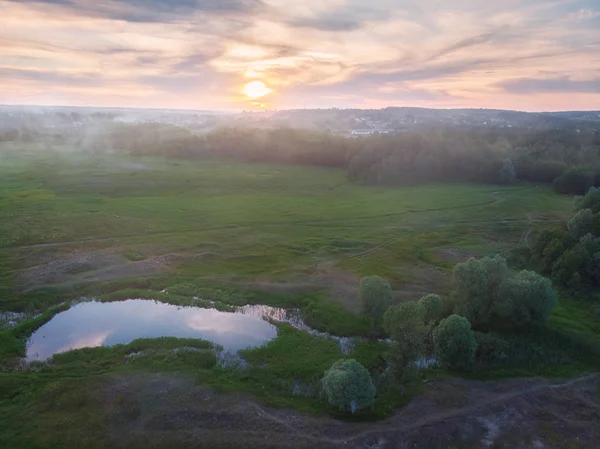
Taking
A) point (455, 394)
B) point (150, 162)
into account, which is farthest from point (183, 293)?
point (150, 162)

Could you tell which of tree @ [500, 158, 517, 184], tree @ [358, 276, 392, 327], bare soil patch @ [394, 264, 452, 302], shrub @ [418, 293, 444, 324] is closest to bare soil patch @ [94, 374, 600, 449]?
shrub @ [418, 293, 444, 324]

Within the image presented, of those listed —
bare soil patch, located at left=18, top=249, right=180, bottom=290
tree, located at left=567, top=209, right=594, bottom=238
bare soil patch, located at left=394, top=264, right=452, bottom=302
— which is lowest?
bare soil patch, located at left=394, top=264, right=452, bottom=302

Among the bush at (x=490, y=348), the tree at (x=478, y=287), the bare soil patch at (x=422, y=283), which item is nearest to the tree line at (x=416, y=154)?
the bare soil patch at (x=422, y=283)

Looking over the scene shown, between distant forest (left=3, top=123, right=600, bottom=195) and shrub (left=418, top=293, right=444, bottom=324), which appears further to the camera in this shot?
distant forest (left=3, top=123, right=600, bottom=195)

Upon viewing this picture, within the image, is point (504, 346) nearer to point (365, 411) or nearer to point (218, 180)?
point (365, 411)

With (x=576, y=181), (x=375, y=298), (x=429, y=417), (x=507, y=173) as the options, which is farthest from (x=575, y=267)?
(x=507, y=173)

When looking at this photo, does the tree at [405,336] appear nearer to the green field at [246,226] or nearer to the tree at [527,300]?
the tree at [527,300]

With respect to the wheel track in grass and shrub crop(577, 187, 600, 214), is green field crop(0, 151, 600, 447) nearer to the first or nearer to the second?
the wheel track in grass
